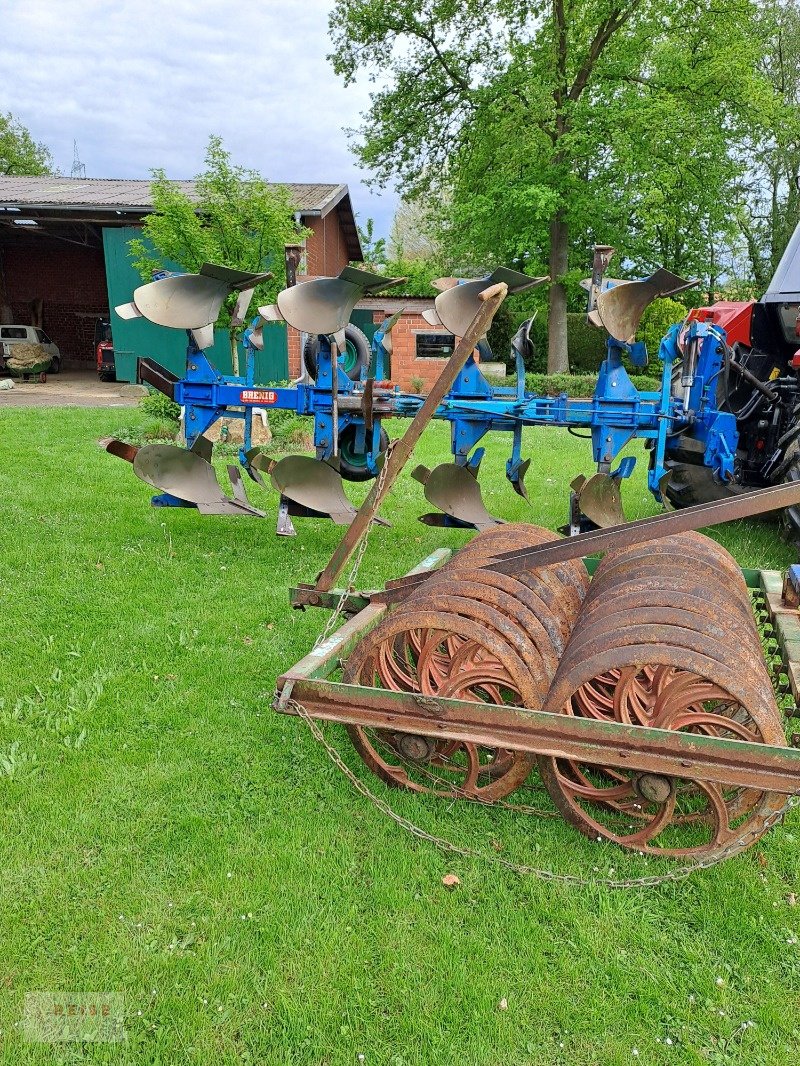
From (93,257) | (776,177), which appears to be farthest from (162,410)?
(776,177)

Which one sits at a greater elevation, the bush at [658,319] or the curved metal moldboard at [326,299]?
the bush at [658,319]

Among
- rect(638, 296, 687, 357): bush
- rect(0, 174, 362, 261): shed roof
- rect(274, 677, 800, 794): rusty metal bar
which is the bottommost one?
rect(274, 677, 800, 794): rusty metal bar

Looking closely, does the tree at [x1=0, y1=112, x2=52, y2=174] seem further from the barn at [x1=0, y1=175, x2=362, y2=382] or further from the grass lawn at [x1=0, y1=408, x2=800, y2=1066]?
the grass lawn at [x1=0, y1=408, x2=800, y2=1066]

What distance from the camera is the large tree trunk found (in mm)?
19688

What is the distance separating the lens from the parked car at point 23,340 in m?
20.6

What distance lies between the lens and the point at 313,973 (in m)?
2.29

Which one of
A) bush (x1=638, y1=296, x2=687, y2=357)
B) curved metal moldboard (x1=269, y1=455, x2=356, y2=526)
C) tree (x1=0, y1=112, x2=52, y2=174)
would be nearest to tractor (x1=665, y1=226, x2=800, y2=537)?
curved metal moldboard (x1=269, y1=455, x2=356, y2=526)

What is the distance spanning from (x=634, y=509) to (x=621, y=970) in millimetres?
5668

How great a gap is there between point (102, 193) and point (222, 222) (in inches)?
429

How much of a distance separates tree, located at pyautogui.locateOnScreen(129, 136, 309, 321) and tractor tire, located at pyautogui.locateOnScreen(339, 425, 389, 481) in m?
6.02

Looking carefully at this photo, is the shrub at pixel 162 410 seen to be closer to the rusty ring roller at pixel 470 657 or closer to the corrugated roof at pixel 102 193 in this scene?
the corrugated roof at pixel 102 193

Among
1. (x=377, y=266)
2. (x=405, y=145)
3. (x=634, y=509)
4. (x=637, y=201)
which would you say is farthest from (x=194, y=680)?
(x=377, y=266)

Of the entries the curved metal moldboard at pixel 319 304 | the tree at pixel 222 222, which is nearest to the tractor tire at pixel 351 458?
the curved metal moldboard at pixel 319 304

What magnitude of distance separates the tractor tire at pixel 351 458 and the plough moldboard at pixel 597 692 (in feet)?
7.56
